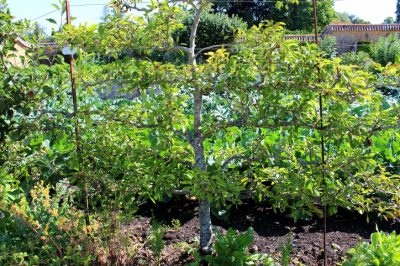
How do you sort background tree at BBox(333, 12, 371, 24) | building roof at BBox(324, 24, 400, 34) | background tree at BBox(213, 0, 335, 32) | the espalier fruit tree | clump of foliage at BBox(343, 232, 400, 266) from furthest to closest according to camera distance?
background tree at BBox(333, 12, 371, 24), background tree at BBox(213, 0, 335, 32), building roof at BBox(324, 24, 400, 34), the espalier fruit tree, clump of foliage at BBox(343, 232, 400, 266)

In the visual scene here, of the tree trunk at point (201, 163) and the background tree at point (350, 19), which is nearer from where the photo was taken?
the tree trunk at point (201, 163)

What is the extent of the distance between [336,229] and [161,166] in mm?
1723

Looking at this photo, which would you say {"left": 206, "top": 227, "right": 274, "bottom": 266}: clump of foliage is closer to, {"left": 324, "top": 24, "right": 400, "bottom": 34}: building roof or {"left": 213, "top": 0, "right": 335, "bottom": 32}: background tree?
{"left": 324, "top": 24, "right": 400, "bottom": 34}: building roof

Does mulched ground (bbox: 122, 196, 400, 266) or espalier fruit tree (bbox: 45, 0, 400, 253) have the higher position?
espalier fruit tree (bbox: 45, 0, 400, 253)

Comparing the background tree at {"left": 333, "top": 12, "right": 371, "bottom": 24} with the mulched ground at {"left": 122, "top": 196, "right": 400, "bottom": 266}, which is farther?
the background tree at {"left": 333, "top": 12, "right": 371, "bottom": 24}

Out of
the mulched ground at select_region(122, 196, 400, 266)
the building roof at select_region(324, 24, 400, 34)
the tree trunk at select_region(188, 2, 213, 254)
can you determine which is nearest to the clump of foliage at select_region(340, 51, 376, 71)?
the tree trunk at select_region(188, 2, 213, 254)

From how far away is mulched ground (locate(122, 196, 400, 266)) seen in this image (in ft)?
10.9

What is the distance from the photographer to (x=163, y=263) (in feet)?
10.5

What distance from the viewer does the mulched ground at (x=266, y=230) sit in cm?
332

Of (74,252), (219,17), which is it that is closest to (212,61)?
(74,252)

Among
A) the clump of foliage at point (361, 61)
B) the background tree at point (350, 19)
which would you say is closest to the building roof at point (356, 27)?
the clump of foliage at point (361, 61)

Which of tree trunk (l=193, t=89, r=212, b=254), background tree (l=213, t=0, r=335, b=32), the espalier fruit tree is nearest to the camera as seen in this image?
the espalier fruit tree

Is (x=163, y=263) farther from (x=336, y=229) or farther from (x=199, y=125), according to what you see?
(x=336, y=229)

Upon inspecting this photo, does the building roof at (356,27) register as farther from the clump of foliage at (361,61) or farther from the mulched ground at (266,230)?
the mulched ground at (266,230)
